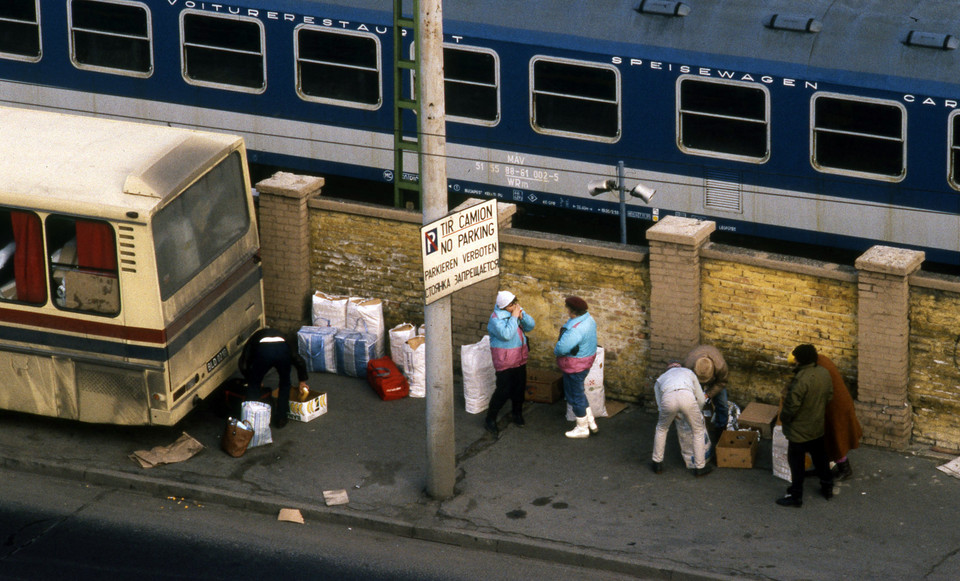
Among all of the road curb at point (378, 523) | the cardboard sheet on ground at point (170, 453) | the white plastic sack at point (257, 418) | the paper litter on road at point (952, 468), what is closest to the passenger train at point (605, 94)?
the paper litter on road at point (952, 468)

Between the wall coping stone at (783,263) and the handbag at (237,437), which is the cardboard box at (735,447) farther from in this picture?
the handbag at (237,437)

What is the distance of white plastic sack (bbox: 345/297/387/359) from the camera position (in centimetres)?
1592

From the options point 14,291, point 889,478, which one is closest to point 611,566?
point 889,478

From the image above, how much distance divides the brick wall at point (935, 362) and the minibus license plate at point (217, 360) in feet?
21.1

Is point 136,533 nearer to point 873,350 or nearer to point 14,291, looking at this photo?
point 14,291

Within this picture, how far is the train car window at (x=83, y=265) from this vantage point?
13.5 m

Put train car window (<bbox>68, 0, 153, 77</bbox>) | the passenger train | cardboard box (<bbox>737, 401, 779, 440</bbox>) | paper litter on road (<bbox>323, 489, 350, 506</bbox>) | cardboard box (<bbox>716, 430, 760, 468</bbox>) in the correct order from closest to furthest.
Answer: paper litter on road (<bbox>323, 489, 350, 506</bbox>) < cardboard box (<bbox>716, 430, 760, 468</bbox>) < cardboard box (<bbox>737, 401, 779, 440</bbox>) < the passenger train < train car window (<bbox>68, 0, 153, 77</bbox>)

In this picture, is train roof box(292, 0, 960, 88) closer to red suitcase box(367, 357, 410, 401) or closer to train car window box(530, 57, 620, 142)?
train car window box(530, 57, 620, 142)

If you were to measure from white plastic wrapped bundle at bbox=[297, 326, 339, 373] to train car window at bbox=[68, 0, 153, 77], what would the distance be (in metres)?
5.60

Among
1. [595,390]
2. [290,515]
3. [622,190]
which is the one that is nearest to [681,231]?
[595,390]

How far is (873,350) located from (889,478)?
116 centimetres

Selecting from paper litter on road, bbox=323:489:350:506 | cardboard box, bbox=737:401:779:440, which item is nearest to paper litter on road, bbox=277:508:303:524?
paper litter on road, bbox=323:489:350:506

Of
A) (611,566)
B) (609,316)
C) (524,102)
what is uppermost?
(524,102)

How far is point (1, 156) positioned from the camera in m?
14.1
